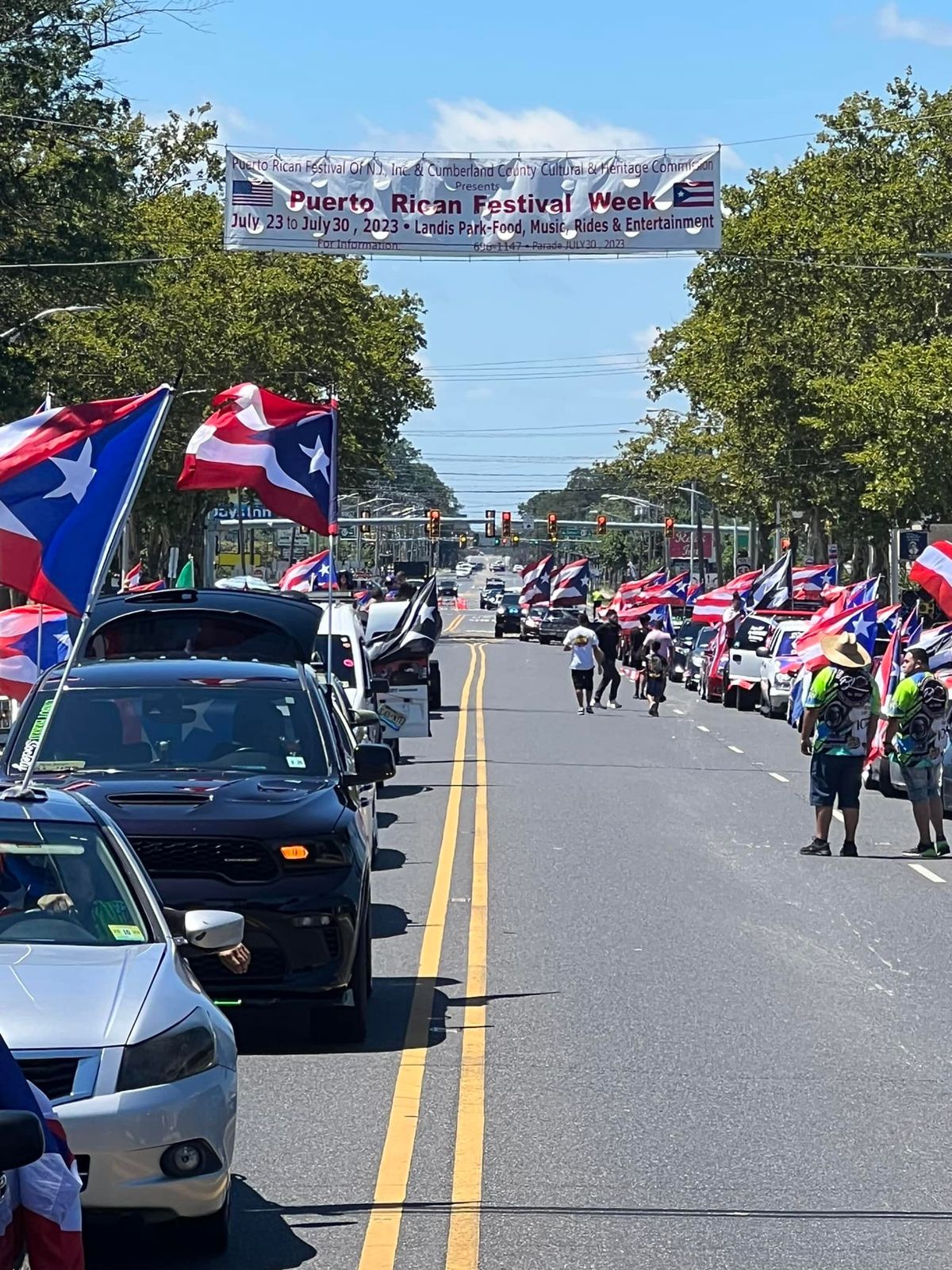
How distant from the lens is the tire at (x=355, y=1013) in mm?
9258

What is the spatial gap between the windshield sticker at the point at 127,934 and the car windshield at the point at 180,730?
359 cm

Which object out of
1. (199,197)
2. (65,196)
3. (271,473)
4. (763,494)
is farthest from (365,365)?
(271,473)

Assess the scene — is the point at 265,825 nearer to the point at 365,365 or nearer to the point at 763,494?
the point at 365,365

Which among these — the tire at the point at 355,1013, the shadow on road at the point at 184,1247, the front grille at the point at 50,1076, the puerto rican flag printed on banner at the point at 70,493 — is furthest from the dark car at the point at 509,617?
the front grille at the point at 50,1076

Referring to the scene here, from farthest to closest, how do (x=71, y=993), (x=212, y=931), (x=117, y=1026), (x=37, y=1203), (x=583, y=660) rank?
(x=583, y=660)
(x=212, y=931)
(x=71, y=993)
(x=117, y=1026)
(x=37, y=1203)

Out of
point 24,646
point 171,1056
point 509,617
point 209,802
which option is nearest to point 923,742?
point 24,646

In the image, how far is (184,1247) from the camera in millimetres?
6129

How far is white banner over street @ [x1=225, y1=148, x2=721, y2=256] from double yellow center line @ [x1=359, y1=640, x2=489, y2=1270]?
62.0 feet

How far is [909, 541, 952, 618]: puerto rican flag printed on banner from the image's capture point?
931 inches

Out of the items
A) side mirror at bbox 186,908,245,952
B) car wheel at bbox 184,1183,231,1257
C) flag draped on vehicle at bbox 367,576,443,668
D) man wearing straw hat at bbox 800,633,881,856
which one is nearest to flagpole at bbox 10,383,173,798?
side mirror at bbox 186,908,245,952

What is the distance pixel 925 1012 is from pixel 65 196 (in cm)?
2985

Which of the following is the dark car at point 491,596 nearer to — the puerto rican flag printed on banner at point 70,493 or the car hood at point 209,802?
the puerto rican flag printed on banner at point 70,493

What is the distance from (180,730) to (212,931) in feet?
13.0

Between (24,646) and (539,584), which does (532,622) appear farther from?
(24,646)
